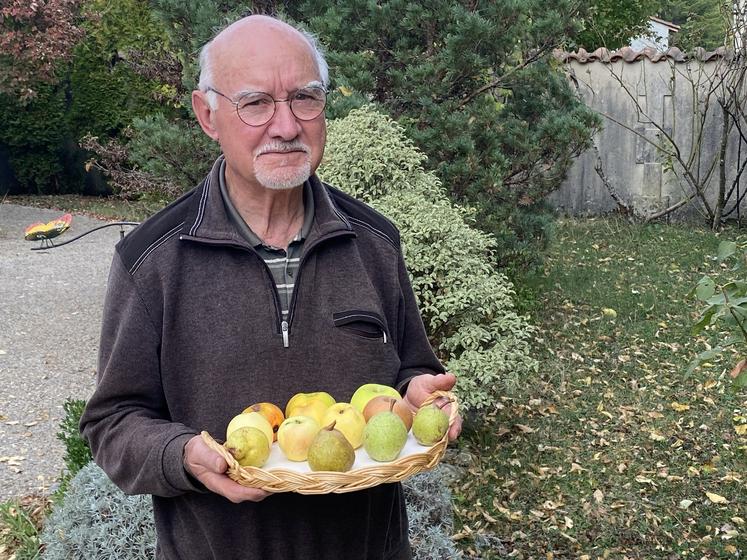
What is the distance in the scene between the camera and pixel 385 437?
174 centimetres

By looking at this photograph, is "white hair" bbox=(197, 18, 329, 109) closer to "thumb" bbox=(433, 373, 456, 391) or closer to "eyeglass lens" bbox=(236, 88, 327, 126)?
"eyeglass lens" bbox=(236, 88, 327, 126)

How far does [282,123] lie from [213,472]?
79 cm

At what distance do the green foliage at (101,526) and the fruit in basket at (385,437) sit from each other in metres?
1.73

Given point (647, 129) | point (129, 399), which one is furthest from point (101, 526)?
point (647, 129)

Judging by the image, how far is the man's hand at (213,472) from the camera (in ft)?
5.25

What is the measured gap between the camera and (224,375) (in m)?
1.84

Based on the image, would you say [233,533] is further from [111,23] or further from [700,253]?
[111,23]

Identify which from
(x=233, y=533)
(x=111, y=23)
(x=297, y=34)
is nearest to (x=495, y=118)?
(x=297, y=34)

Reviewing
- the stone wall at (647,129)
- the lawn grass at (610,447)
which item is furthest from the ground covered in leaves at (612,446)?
the stone wall at (647,129)

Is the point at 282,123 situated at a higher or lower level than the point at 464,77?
lower

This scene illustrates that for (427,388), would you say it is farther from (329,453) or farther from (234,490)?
(234,490)

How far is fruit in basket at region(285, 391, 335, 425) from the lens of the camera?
179 centimetres

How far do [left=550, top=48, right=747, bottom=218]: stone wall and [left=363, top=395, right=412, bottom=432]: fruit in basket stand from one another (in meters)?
9.89

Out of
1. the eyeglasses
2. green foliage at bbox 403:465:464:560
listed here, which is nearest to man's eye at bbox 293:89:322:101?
the eyeglasses
